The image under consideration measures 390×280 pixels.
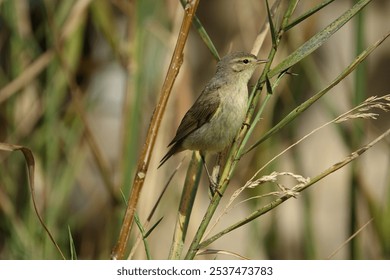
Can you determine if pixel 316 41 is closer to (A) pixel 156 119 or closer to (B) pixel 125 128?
(A) pixel 156 119

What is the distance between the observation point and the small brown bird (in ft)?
8.55

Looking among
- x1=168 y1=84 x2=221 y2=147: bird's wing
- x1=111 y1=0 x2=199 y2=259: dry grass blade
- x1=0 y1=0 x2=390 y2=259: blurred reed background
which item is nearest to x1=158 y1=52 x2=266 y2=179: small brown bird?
x1=168 y1=84 x2=221 y2=147: bird's wing

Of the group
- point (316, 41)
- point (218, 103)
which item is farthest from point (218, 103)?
point (316, 41)

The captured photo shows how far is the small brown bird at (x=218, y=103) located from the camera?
2607mm

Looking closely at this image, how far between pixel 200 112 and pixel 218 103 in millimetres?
82

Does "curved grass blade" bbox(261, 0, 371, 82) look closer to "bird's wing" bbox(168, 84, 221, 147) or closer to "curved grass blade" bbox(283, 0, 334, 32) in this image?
"curved grass blade" bbox(283, 0, 334, 32)

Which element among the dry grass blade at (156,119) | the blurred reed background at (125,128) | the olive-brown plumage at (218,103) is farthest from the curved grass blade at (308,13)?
the olive-brown plumage at (218,103)

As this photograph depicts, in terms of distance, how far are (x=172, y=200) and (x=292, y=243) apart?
153 centimetres

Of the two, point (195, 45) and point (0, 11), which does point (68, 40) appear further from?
point (195, 45)

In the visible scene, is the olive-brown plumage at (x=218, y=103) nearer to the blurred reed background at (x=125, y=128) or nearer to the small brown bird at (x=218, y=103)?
the small brown bird at (x=218, y=103)

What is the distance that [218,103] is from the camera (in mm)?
2691

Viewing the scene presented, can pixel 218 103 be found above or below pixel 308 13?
above

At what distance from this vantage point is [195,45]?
4832 mm
